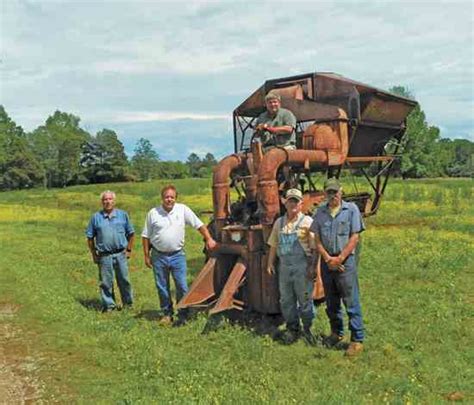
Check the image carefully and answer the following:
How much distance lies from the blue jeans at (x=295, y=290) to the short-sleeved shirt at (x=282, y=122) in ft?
6.83

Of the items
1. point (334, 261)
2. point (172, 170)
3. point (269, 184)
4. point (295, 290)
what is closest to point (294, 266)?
point (295, 290)

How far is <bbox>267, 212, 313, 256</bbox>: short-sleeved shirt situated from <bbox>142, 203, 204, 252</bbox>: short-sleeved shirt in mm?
1475

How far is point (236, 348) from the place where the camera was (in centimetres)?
691

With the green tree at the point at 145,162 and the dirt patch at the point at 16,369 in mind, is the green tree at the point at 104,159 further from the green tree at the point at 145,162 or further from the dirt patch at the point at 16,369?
the dirt patch at the point at 16,369

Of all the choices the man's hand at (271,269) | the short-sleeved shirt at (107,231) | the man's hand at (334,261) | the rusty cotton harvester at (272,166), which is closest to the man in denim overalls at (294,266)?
the man's hand at (271,269)

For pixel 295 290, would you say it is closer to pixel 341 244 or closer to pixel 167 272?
pixel 341 244

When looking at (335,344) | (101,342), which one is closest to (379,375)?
(335,344)

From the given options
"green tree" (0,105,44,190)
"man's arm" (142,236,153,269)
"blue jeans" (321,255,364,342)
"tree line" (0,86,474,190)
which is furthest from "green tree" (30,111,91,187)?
"blue jeans" (321,255,364,342)

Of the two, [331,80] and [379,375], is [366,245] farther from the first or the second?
[379,375]

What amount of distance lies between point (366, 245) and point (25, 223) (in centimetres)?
1682

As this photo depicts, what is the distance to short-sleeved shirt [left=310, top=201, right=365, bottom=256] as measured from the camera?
669 centimetres

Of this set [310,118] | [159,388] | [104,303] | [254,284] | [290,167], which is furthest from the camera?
[310,118]

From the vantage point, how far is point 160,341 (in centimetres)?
740

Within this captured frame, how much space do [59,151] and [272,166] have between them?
91.6 meters
